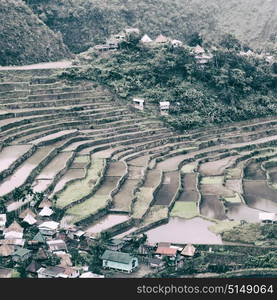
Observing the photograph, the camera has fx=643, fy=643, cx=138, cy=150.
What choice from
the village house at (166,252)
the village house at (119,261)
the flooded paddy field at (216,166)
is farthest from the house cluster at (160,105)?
the village house at (119,261)

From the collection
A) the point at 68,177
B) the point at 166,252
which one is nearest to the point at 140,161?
the point at 68,177

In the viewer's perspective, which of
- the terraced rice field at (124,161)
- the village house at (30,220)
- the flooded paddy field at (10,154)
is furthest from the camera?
the flooded paddy field at (10,154)

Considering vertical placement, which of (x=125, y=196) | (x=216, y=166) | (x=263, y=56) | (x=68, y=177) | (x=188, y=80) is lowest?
(x=125, y=196)

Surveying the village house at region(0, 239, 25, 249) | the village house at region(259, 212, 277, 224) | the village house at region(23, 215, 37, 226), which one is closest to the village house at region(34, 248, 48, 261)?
the village house at region(0, 239, 25, 249)

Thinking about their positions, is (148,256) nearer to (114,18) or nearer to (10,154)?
(10,154)

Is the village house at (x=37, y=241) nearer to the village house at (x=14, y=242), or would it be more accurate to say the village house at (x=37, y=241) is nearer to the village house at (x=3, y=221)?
the village house at (x=14, y=242)

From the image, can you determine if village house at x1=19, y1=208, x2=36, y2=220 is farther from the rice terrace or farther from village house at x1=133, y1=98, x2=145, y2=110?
village house at x1=133, y1=98, x2=145, y2=110
